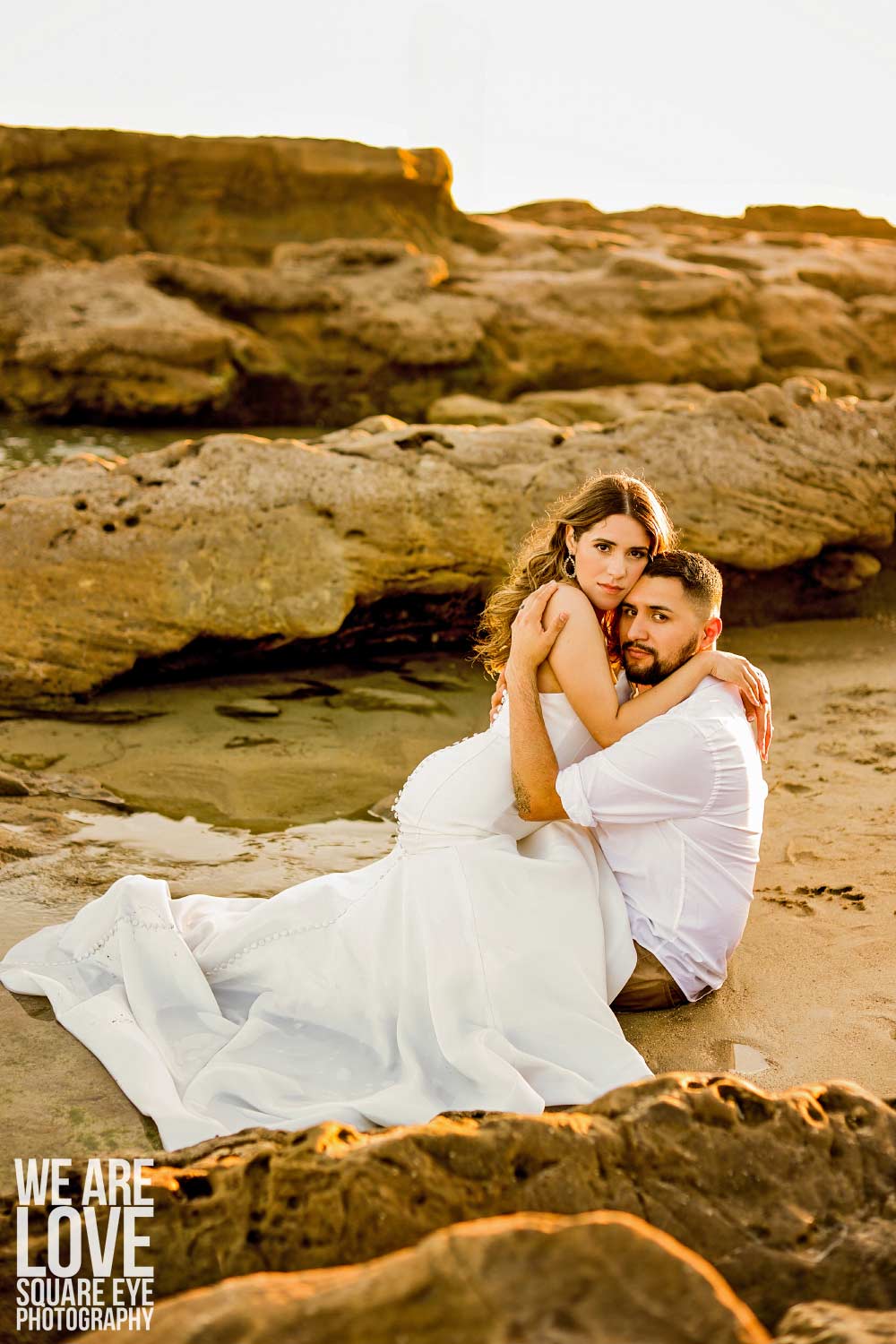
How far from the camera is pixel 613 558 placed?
4.21 m

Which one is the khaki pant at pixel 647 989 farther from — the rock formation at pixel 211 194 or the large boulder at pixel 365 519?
the rock formation at pixel 211 194

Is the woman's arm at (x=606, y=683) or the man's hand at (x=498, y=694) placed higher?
the woman's arm at (x=606, y=683)

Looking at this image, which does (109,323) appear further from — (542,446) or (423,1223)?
(423,1223)

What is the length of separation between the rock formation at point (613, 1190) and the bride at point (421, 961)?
3.46 feet

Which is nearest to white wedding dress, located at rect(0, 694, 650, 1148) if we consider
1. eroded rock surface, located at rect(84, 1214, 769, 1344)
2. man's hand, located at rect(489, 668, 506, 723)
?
man's hand, located at rect(489, 668, 506, 723)

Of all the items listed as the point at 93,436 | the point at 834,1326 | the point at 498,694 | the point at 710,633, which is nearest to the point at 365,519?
the point at 498,694

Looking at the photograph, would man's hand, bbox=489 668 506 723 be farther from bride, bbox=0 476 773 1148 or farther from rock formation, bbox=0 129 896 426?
rock formation, bbox=0 129 896 426

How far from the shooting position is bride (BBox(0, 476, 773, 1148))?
11.1 feet

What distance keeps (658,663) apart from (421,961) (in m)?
1.29

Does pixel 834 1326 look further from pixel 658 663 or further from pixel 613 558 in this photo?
pixel 613 558

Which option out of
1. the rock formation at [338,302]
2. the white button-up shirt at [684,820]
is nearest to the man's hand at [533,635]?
the white button-up shirt at [684,820]

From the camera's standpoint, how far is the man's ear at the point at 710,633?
4156 millimetres

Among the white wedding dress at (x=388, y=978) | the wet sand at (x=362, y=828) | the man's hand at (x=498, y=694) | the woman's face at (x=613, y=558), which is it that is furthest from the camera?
the man's hand at (x=498, y=694)

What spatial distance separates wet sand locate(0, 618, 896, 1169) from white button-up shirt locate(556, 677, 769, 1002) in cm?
25
